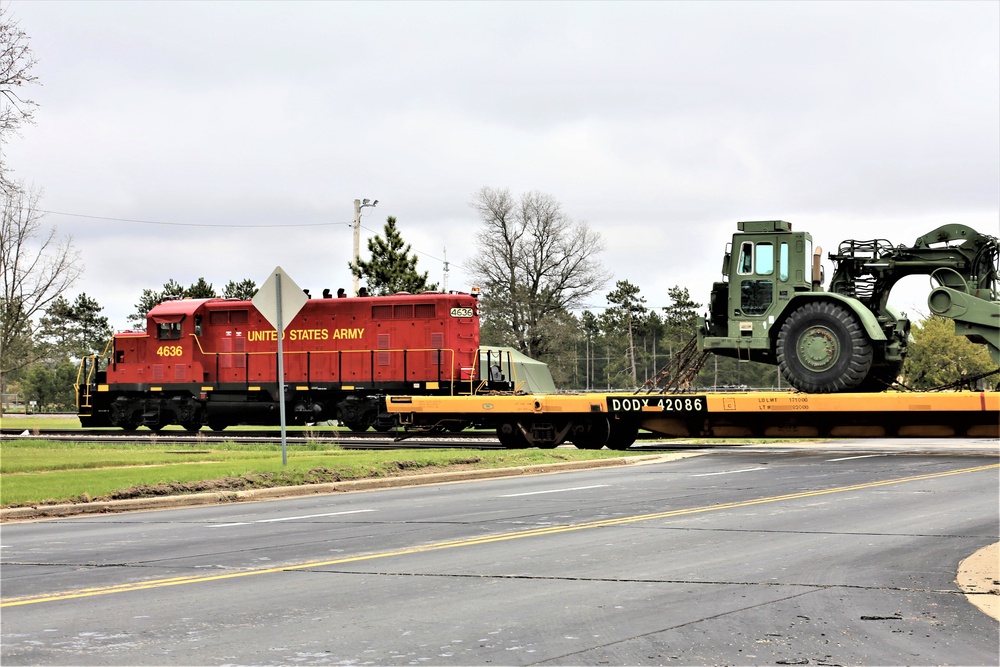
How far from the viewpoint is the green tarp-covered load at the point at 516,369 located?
2944cm

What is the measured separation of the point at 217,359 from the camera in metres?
31.5

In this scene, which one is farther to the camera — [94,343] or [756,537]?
[94,343]

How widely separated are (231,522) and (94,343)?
68.6 metres

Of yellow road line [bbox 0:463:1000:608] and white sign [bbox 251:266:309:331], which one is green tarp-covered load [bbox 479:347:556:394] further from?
yellow road line [bbox 0:463:1000:608]

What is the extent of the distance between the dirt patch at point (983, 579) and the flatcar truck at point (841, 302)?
33.0 ft

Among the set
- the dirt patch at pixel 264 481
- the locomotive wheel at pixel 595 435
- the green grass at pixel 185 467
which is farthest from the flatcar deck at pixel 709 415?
the dirt patch at pixel 264 481

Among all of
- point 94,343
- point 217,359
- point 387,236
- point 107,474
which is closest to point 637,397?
point 107,474

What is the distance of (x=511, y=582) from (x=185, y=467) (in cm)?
1058

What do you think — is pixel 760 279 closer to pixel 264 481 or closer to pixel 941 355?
pixel 264 481

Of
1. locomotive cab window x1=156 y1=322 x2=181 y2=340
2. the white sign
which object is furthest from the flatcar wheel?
locomotive cab window x1=156 y1=322 x2=181 y2=340

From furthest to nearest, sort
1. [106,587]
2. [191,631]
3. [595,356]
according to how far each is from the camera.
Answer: [595,356], [106,587], [191,631]

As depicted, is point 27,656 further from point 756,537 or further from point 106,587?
point 756,537

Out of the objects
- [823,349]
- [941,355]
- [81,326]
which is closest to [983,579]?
[823,349]

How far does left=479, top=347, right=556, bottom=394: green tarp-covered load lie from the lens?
29.4 metres
